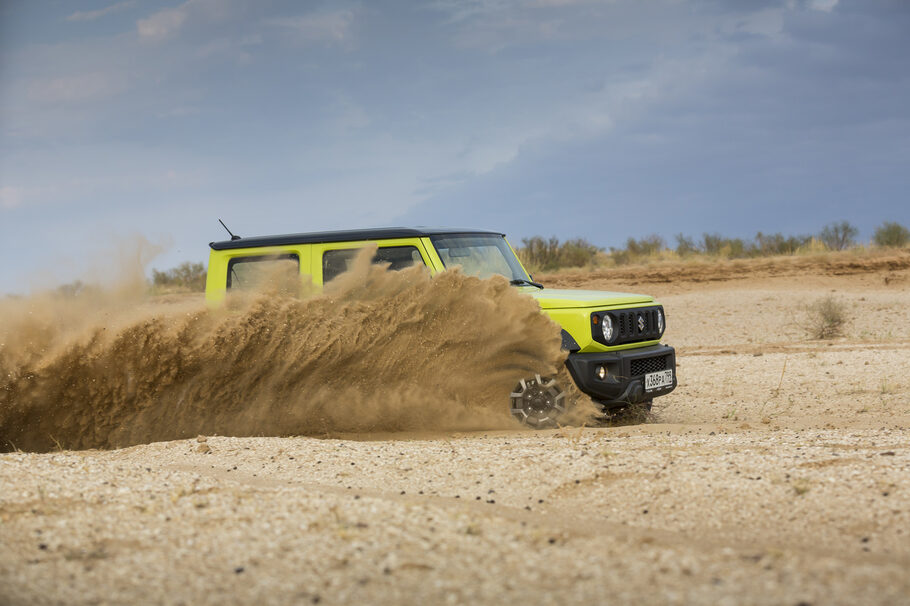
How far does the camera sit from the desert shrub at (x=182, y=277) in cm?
3450

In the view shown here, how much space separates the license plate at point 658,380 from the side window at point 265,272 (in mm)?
3602

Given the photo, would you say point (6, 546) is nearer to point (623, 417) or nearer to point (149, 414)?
point (149, 414)

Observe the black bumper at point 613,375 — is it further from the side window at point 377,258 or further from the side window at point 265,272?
the side window at point 265,272

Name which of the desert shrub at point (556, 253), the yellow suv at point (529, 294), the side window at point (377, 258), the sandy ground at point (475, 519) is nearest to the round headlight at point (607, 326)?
the yellow suv at point (529, 294)

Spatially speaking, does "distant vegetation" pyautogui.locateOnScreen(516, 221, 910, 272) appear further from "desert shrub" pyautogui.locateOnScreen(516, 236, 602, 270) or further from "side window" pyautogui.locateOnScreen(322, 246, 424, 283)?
"side window" pyautogui.locateOnScreen(322, 246, 424, 283)

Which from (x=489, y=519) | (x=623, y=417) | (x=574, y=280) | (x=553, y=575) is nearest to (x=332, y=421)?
(x=623, y=417)

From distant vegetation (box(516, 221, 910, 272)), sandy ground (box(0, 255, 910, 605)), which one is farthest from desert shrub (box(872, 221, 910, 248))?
sandy ground (box(0, 255, 910, 605))

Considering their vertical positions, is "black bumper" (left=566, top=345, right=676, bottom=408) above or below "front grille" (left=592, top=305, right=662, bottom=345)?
below

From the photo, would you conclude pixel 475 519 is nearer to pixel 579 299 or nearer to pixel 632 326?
pixel 579 299

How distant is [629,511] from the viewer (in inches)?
180

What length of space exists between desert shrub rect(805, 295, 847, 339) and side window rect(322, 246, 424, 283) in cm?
1495

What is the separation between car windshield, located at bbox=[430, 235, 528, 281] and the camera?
7.81 metres

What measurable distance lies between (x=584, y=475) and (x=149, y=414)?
4716 mm

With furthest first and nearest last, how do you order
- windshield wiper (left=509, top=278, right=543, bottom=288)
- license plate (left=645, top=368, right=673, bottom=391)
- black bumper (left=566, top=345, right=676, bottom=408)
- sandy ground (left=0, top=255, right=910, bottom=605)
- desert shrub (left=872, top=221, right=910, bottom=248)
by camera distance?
1. desert shrub (left=872, top=221, right=910, bottom=248)
2. windshield wiper (left=509, top=278, right=543, bottom=288)
3. license plate (left=645, top=368, right=673, bottom=391)
4. black bumper (left=566, top=345, right=676, bottom=408)
5. sandy ground (left=0, top=255, right=910, bottom=605)
